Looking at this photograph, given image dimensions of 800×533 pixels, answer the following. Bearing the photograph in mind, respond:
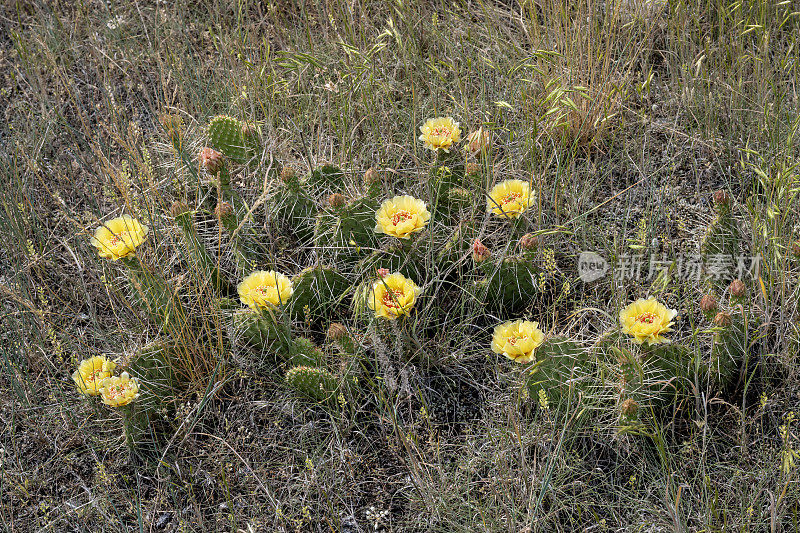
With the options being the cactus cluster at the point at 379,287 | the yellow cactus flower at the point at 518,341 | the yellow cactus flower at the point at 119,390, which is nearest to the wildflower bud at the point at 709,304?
the cactus cluster at the point at 379,287

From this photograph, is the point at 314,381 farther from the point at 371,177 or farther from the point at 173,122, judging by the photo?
the point at 173,122

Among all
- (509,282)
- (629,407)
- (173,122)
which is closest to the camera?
(629,407)

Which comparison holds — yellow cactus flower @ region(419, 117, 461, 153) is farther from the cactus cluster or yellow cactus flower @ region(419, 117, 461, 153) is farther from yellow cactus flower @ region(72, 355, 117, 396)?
yellow cactus flower @ region(72, 355, 117, 396)

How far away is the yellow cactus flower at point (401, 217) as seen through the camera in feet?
5.78

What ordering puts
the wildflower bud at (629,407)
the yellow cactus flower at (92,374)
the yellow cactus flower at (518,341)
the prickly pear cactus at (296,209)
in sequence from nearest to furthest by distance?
the wildflower bud at (629,407), the yellow cactus flower at (518,341), the yellow cactus flower at (92,374), the prickly pear cactus at (296,209)

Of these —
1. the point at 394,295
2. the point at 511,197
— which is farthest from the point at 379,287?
the point at 511,197

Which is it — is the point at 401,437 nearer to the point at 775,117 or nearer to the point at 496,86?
the point at 496,86

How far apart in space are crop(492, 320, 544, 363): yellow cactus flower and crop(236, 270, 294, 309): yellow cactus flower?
530 millimetres

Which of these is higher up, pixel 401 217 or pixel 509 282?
pixel 401 217

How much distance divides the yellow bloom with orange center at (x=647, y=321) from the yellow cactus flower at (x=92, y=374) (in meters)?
1.24

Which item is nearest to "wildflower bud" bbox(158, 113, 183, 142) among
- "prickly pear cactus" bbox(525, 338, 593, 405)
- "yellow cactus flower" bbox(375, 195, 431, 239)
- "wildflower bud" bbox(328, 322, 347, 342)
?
"yellow cactus flower" bbox(375, 195, 431, 239)

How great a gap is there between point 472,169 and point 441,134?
0.14 meters

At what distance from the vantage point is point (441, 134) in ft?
6.61

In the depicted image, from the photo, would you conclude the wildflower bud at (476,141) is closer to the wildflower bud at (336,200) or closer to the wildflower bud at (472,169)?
the wildflower bud at (472,169)
